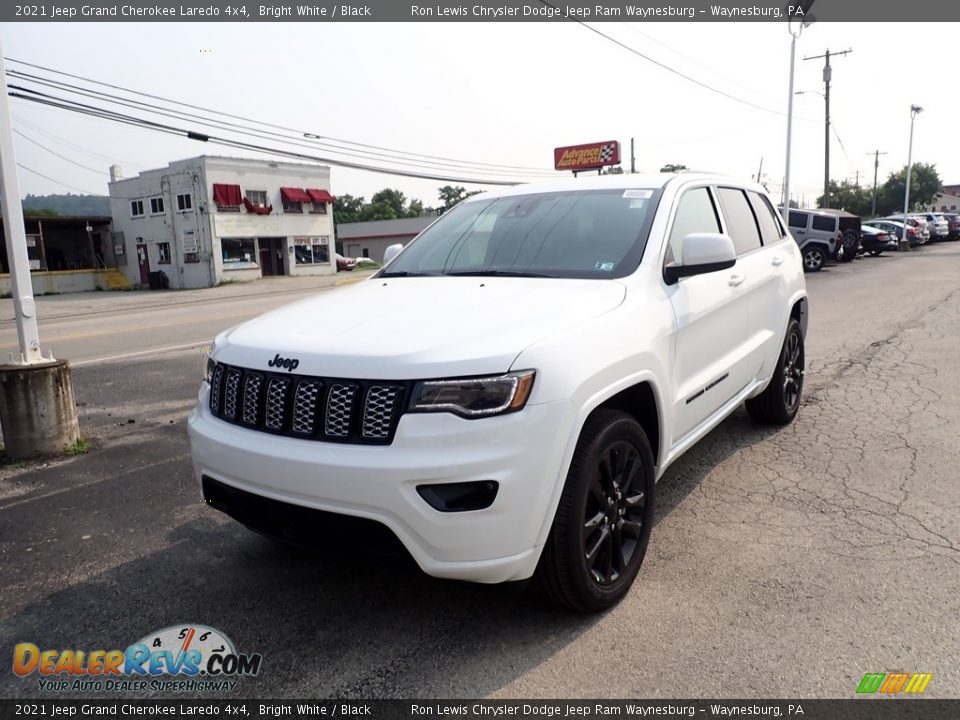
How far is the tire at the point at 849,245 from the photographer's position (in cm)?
2536

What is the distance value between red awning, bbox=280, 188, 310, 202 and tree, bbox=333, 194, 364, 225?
203 feet

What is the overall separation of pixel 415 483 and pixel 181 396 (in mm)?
5828

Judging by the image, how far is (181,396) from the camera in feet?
24.6

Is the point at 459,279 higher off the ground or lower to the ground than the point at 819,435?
higher

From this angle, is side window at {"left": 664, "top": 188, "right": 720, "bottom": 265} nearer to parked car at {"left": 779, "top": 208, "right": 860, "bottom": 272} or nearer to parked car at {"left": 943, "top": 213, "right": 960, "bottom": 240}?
parked car at {"left": 779, "top": 208, "right": 860, "bottom": 272}

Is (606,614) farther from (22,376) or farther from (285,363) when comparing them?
(22,376)

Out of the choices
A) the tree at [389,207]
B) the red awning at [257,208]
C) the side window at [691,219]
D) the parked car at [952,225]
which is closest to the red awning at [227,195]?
the red awning at [257,208]

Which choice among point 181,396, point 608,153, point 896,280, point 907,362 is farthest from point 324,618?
point 608,153

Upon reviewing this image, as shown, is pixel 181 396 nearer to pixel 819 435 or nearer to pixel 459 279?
pixel 459 279

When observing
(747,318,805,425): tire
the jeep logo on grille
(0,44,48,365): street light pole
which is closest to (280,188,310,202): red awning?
(0,44,48,365): street light pole

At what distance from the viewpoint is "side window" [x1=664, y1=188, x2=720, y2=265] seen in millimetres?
3721

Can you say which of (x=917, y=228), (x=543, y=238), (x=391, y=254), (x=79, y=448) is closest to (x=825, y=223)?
(x=917, y=228)

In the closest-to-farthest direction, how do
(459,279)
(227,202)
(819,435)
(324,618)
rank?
(324,618)
(459,279)
(819,435)
(227,202)

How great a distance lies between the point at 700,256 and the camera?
340 cm
